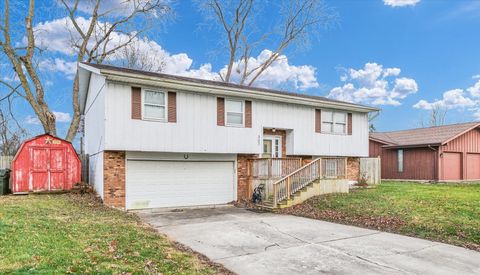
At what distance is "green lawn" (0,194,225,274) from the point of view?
4953mm

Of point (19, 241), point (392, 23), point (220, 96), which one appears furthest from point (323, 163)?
point (392, 23)

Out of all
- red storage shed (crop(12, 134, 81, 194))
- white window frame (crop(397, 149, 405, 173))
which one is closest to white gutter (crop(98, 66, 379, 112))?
red storage shed (crop(12, 134, 81, 194))

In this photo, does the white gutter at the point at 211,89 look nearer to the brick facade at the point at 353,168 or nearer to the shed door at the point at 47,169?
the brick facade at the point at 353,168

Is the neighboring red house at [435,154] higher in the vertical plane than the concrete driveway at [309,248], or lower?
higher

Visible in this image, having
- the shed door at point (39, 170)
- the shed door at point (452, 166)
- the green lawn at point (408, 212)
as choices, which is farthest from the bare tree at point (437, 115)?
the shed door at point (39, 170)

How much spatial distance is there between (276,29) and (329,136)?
16667 mm

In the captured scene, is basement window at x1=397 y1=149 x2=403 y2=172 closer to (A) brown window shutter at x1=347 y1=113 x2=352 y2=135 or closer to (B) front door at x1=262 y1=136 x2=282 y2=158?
(A) brown window shutter at x1=347 y1=113 x2=352 y2=135

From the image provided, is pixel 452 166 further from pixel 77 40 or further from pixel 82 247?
pixel 77 40

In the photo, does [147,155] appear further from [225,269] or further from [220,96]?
[225,269]

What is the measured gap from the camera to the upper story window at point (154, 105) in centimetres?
1241

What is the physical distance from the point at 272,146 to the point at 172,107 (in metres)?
5.28

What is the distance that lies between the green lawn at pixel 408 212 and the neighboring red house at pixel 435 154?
34.2 ft

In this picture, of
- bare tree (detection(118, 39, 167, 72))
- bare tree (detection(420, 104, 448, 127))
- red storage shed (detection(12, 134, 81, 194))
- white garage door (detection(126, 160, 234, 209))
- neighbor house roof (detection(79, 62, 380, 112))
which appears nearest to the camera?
neighbor house roof (detection(79, 62, 380, 112))

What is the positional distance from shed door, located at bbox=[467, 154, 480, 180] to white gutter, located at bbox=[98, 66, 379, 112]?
12.1 meters
